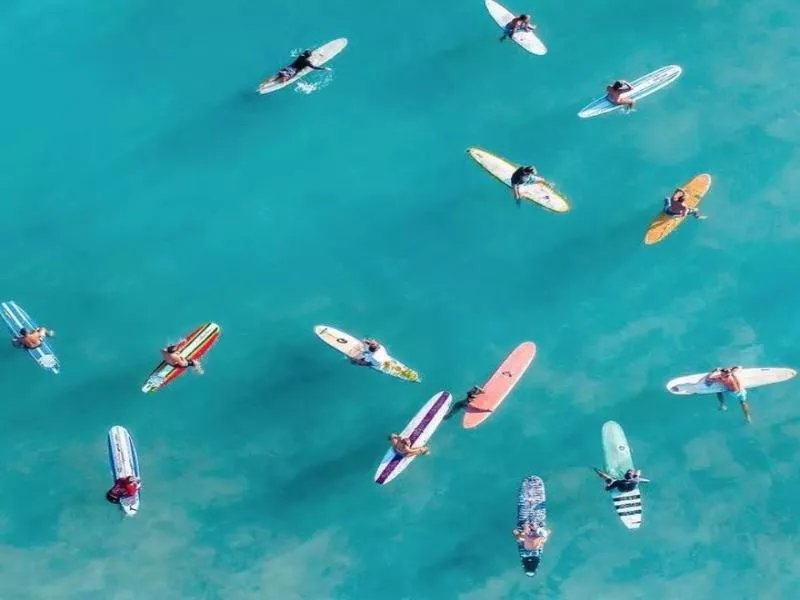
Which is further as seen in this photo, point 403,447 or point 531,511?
point 403,447

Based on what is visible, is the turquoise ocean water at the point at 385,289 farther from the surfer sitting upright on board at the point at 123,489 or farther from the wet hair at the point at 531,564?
the surfer sitting upright on board at the point at 123,489

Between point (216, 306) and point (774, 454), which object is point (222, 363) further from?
point (774, 454)

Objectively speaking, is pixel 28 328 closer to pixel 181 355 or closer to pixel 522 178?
pixel 181 355

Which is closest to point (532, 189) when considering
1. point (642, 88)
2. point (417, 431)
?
point (642, 88)

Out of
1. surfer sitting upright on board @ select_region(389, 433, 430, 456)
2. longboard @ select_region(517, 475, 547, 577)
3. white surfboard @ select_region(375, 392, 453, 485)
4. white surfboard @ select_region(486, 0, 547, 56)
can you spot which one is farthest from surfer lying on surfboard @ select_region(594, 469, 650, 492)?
white surfboard @ select_region(486, 0, 547, 56)

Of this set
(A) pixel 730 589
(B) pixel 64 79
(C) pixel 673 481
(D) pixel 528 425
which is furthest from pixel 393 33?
(A) pixel 730 589

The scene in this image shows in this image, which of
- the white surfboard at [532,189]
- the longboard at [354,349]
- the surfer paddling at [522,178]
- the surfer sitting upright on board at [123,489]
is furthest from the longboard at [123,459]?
the surfer paddling at [522,178]

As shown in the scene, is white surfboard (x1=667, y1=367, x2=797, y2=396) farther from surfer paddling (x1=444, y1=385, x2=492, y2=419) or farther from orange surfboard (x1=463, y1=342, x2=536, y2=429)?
surfer paddling (x1=444, y1=385, x2=492, y2=419)
